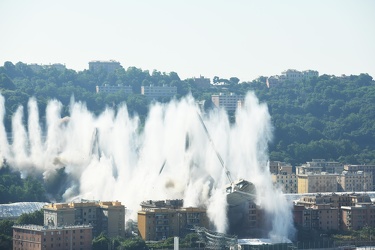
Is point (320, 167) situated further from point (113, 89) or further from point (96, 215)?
point (113, 89)

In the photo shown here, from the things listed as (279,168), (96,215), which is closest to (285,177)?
(279,168)

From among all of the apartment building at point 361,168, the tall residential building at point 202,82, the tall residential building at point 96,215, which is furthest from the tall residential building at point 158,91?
the tall residential building at point 96,215

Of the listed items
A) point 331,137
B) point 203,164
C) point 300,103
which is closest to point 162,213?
point 203,164

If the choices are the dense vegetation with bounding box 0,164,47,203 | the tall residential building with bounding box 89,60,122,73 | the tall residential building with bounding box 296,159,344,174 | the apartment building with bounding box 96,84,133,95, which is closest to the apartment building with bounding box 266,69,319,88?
the apartment building with bounding box 96,84,133,95

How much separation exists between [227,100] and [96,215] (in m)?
59.5

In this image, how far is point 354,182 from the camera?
8069cm

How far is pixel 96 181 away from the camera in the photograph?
6731 centimetres

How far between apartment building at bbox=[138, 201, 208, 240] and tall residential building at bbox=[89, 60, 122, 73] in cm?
7144

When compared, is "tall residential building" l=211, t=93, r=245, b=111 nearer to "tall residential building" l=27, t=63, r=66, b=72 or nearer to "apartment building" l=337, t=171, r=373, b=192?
"tall residential building" l=27, t=63, r=66, b=72

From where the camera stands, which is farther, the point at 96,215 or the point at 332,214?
the point at 332,214

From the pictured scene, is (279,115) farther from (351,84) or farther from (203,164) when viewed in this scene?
(203,164)

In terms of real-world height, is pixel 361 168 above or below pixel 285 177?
above

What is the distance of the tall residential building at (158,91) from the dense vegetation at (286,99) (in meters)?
1.09

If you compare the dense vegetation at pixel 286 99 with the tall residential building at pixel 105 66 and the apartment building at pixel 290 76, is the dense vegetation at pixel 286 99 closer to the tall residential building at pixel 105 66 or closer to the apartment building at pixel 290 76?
the apartment building at pixel 290 76
